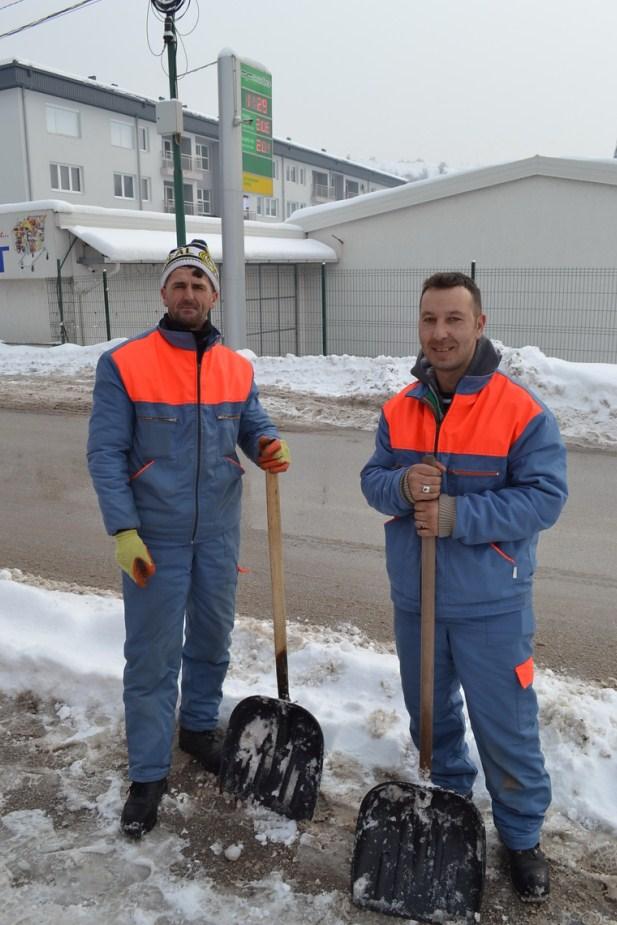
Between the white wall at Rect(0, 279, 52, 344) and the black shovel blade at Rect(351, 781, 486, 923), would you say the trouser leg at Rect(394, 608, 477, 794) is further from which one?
the white wall at Rect(0, 279, 52, 344)

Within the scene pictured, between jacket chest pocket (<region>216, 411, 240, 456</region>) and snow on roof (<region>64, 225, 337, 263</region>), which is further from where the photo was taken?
snow on roof (<region>64, 225, 337, 263</region>)

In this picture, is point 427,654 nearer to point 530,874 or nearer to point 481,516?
point 481,516

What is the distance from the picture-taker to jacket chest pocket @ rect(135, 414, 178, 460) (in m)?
2.96

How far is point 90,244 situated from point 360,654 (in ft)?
54.1

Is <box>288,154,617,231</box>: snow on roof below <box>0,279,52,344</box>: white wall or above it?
above

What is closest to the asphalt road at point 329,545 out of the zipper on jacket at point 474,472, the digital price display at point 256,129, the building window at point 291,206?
the zipper on jacket at point 474,472

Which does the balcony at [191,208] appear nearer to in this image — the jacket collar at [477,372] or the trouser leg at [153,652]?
the trouser leg at [153,652]

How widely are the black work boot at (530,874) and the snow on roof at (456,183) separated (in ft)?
62.1

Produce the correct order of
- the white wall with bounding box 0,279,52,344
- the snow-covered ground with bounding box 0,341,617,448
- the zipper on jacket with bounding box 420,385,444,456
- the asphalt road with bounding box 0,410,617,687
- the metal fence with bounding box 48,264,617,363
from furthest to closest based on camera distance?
1. the white wall with bounding box 0,279,52,344
2. the metal fence with bounding box 48,264,617,363
3. the snow-covered ground with bounding box 0,341,617,448
4. the asphalt road with bounding box 0,410,617,687
5. the zipper on jacket with bounding box 420,385,444,456

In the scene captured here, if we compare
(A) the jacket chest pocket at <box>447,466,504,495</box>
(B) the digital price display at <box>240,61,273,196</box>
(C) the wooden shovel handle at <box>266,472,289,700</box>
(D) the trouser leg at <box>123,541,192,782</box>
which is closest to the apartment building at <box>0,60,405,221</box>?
(B) the digital price display at <box>240,61,273,196</box>

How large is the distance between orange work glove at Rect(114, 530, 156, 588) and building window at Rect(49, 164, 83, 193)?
39073mm

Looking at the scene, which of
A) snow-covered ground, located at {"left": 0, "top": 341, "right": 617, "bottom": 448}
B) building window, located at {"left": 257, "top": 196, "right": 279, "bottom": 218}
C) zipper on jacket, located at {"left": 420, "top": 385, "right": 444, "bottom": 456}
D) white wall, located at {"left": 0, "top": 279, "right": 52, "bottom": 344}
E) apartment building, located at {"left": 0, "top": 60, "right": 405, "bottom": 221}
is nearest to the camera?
zipper on jacket, located at {"left": 420, "top": 385, "right": 444, "bottom": 456}

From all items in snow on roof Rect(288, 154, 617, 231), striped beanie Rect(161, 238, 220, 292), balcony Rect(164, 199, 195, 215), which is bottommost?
striped beanie Rect(161, 238, 220, 292)

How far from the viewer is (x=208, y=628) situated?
130 inches
